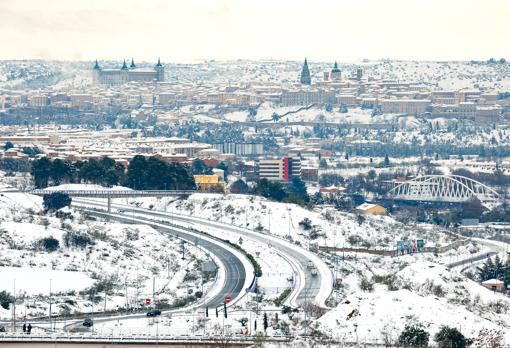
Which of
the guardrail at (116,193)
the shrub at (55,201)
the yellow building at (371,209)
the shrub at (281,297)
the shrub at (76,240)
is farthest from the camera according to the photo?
the yellow building at (371,209)

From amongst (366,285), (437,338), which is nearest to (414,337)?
(437,338)

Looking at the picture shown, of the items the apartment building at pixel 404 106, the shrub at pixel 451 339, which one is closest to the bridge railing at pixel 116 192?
the shrub at pixel 451 339

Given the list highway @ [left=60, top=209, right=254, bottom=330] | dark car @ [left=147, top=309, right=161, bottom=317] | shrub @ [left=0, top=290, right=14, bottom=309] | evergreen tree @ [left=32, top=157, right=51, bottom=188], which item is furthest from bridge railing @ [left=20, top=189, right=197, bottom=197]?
dark car @ [left=147, top=309, right=161, bottom=317]

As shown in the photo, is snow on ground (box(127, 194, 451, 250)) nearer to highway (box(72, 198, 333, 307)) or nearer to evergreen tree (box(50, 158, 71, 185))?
highway (box(72, 198, 333, 307))

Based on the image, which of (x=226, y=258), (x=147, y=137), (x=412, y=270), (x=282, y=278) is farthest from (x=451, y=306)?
(x=147, y=137)

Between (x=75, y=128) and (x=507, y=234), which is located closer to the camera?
(x=507, y=234)

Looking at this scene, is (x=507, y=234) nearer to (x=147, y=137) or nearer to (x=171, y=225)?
(x=171, y=225)

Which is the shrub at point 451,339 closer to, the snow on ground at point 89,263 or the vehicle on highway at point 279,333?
the vehicle on highway at point 279,333
